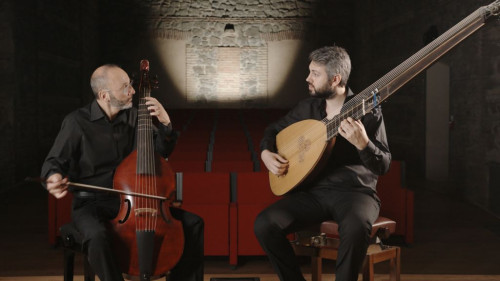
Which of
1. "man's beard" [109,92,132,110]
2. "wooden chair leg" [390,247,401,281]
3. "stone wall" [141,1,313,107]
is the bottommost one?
"wooden chair leg" [390,247,401,281]

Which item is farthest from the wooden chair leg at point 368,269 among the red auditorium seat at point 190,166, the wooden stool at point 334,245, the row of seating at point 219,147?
the red auditorium seat at point 190,166

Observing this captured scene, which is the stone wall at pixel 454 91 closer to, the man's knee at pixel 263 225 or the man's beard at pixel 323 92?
the man's beard at pixel 323 92

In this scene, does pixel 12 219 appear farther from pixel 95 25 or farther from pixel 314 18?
pixel 314 18

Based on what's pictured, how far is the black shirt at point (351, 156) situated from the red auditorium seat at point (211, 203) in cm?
88

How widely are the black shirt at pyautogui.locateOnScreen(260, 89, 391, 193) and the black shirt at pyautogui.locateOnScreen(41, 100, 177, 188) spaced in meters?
0.61

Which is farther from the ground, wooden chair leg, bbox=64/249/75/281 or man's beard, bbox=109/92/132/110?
man's beard, bbox=109/92/132/110

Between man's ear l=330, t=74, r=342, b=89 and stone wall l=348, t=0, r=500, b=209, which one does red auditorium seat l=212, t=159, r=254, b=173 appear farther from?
stone wall l=348, t=0, r=500, b=209

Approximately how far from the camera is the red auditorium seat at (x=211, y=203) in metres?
3.23

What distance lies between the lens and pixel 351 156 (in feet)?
7.68

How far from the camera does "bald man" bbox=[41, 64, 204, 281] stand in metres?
2.20

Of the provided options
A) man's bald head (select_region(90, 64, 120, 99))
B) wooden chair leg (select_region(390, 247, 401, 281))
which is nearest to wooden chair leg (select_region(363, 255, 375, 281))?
wooden chair leg (select_region(390, 247, 401, 281))

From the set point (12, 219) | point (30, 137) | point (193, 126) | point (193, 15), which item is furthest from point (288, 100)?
point (12, 219)

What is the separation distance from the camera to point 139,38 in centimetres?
1057

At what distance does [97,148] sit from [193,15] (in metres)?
8.75
